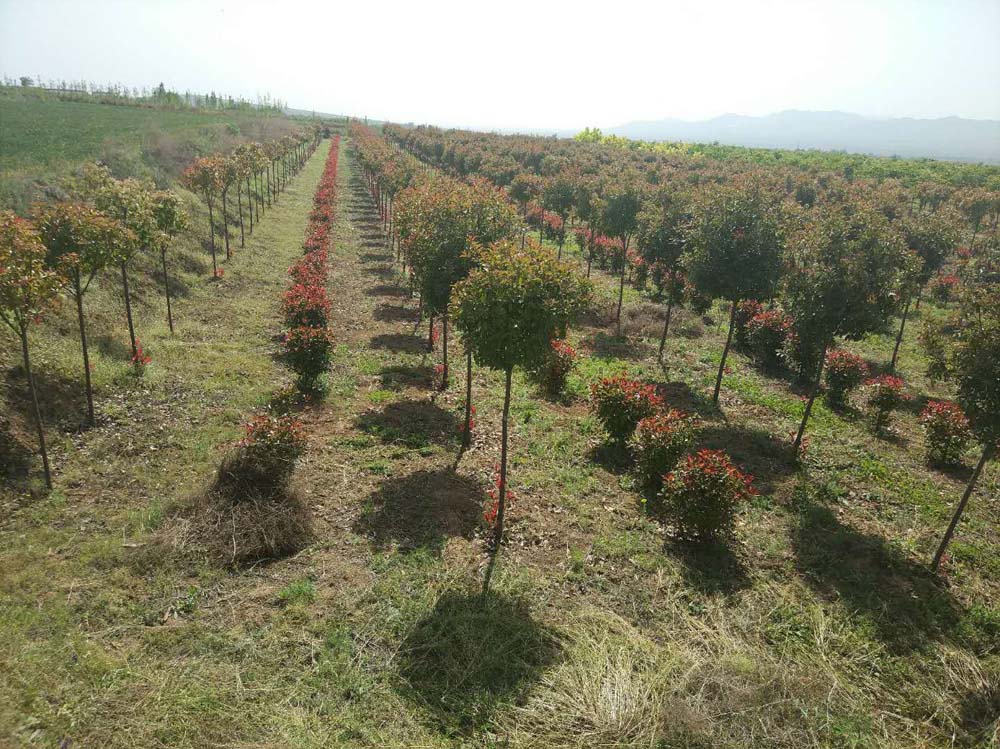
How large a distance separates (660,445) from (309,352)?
29.2 ft

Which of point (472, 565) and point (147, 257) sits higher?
point (147, 257)

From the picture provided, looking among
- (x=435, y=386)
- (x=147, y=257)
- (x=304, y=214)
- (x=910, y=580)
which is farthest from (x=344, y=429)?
(x=304, y=214)

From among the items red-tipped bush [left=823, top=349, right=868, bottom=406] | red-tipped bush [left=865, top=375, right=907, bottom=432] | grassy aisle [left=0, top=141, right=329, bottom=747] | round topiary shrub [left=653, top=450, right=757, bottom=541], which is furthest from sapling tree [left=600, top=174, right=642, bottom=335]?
grassy aisle [left=0, top=141, right=329, bottom=747]

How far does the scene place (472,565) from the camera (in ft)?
28.6

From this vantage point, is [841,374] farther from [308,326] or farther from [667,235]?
[308,326]

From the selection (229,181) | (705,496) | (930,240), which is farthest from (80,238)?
(930,240)

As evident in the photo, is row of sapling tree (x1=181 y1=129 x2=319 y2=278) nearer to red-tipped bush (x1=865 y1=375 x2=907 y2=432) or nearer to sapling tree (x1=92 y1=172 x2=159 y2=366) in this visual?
sapling tree (x1=92 y1=172 x2=159 y2=366)

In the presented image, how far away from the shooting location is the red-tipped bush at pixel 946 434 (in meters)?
11.7

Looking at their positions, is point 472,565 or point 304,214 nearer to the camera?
point 472,565

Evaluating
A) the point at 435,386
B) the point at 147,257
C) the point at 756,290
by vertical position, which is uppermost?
the point at 756,290

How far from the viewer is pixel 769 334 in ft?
58.8

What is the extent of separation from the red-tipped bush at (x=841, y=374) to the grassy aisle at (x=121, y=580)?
15.1m

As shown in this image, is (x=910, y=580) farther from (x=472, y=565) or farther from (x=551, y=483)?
(x=472, y=565)

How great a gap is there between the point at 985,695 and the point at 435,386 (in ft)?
40.2
